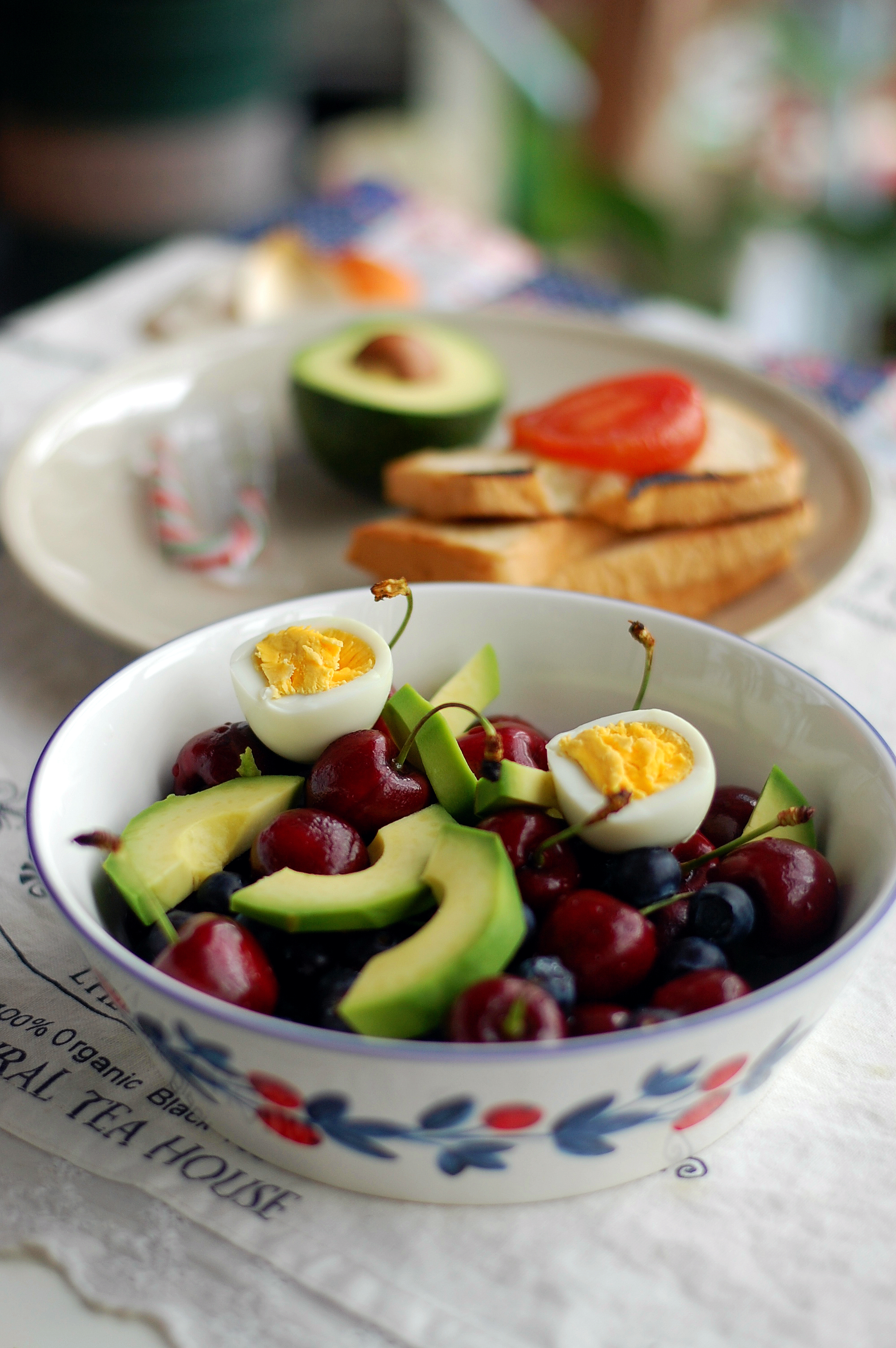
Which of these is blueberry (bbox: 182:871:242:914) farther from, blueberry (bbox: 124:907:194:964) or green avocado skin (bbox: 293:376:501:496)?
green avocado skin (bbox: 293:376:501:496)

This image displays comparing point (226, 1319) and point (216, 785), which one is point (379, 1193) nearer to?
point (226, 1319)

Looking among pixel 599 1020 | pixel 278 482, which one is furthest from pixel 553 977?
pixel 278 482

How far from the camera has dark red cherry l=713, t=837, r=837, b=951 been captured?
774mm

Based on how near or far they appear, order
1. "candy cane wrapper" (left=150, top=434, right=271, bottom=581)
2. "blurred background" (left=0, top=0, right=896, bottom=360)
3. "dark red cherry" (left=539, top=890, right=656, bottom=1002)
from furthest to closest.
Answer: "blurred background" (left=0, top=0, right=896, bottom=360) < "candy cane wrapper" (left=150, top=434, right=271, bottom=581) < "dark red cherry" (left=539, top=890, right=656, bottom=1002)

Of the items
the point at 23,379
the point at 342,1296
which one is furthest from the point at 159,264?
the point at 342,1296

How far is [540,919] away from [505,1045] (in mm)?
146

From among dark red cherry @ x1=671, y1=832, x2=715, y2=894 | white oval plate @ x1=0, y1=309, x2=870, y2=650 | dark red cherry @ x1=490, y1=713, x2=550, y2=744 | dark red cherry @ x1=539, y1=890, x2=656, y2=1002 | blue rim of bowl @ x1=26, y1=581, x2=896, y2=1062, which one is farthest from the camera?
white oval plate @ x1=0, y1=309, x2=870, y2=650

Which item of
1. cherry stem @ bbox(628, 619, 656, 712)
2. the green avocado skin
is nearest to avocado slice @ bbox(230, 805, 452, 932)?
cherry stem @ bbox(628, 619, 656, 712)

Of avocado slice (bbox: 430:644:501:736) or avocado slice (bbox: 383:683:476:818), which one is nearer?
avocado slice (bbox: 383:683:476:818)

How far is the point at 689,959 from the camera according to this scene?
0.73 metres

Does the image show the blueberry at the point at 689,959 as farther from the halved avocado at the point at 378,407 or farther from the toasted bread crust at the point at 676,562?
the halved avocado at the point at 378,407

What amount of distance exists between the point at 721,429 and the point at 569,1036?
3.28ft

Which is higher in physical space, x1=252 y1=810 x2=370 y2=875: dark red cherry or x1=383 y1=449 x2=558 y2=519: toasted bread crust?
x1=252 y1=810 x2=370 y2=875: dark red cherry

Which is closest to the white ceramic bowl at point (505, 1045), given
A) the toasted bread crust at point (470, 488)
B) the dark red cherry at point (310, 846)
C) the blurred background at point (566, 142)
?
the dark red cherry at point (310, 846)
